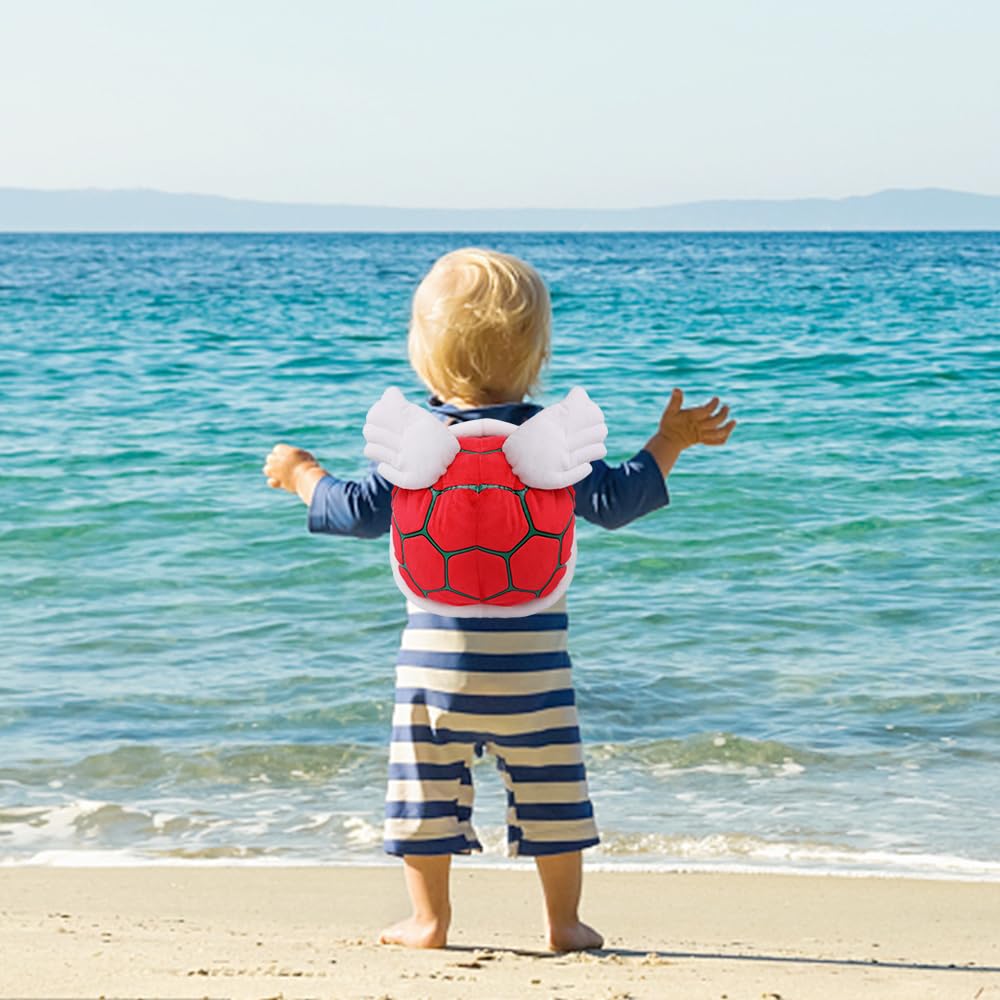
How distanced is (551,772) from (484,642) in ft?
0.95

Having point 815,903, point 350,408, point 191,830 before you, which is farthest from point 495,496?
point 350,408

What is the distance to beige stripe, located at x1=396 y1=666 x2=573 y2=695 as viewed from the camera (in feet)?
9.40

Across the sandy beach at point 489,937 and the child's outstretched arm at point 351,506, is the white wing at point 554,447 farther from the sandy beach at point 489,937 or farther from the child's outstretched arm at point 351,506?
the sandy beach at point 489,937

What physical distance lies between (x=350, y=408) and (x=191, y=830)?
10120 mm

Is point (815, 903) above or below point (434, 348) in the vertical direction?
below

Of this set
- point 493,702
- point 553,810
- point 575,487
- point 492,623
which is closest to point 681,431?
point 575,487

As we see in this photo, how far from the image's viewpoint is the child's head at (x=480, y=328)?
2857 mm

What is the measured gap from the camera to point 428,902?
304cm

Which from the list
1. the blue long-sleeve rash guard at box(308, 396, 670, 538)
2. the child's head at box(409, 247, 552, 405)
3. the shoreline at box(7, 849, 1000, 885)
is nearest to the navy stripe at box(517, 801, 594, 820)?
Result: the blue long-sleeve rash guard at box(308, 396, 670, 538)

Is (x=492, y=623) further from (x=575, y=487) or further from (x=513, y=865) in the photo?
(x=513, y=865)

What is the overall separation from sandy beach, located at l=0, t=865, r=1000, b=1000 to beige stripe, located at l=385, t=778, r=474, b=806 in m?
0.30

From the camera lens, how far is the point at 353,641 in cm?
668

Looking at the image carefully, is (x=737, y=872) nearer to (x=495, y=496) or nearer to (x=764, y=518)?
(x=495, y=496)

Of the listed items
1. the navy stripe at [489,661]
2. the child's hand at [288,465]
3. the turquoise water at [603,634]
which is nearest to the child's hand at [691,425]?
the navy stripe at [489,661]
